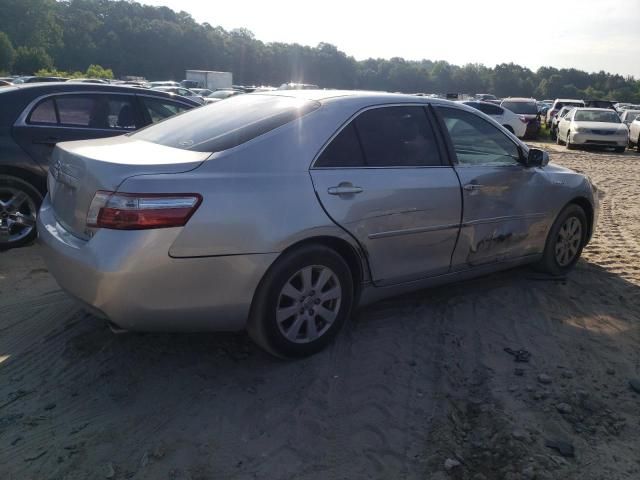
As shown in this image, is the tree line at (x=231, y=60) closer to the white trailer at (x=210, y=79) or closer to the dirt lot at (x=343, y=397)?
the white trailer at (x=210, y=79)

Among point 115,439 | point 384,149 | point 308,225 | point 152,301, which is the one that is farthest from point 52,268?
point 384,149

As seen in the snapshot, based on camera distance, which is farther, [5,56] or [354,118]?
[5,56]

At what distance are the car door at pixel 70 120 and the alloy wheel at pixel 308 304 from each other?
3.56 meters

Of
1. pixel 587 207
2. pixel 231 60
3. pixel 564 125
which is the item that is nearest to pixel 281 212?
pixel 587 207

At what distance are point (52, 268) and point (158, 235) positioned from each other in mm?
954

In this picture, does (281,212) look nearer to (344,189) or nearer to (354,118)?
(344,189)

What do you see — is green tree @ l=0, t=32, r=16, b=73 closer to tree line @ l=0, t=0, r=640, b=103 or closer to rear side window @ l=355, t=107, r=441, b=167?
tree line @ l=0, t=0, r=640, b=103

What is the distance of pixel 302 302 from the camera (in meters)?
3.55

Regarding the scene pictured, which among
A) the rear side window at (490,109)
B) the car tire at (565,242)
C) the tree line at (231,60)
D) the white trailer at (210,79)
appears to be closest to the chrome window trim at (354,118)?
the car tire at (565,242)

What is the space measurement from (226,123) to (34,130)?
2972 mm

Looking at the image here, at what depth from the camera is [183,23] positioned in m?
110

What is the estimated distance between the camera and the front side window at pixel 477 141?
4477 mm

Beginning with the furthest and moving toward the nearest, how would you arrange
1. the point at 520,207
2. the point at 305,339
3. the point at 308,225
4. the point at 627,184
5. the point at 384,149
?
the point at 627,184
the point at 520,207
the point at 384,149
the point at 305,339
the point at 308,225

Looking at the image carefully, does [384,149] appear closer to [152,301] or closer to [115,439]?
[152,301]
